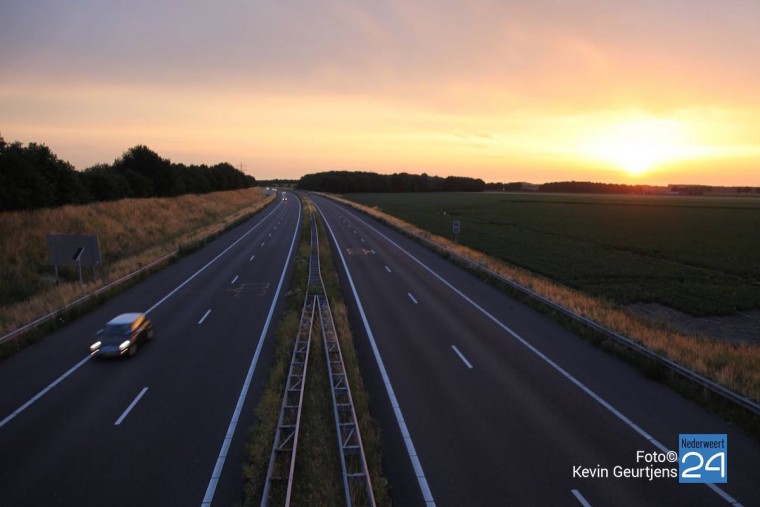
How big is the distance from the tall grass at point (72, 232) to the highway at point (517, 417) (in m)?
16.1

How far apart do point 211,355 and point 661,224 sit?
78.1 metres

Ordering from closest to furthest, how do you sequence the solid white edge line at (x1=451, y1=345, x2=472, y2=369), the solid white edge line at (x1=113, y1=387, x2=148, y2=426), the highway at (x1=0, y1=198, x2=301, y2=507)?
the highway at (x1=0, y1=198, x2=301, y2=507) → the solid white edge line at (x1=113, y1=387, x2=148, y2=426) → the solid white edge line at (x1=451, y1=345, x2=472, y2=369)

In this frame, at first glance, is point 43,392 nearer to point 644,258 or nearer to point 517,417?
point 517,417

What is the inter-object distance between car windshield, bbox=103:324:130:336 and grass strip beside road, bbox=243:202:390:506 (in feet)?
17.7

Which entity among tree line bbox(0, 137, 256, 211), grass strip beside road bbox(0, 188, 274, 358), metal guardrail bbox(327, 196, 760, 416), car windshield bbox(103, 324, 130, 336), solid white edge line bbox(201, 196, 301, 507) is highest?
tree line bbox(0, 137, 256, 211)

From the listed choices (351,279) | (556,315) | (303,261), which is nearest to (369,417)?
(556,315)

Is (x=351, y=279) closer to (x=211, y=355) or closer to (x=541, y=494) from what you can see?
(x=211, y=355)

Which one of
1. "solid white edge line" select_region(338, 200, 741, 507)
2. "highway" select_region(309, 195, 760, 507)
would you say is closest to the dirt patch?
"highway" select_region(309, 195, 760, 507)

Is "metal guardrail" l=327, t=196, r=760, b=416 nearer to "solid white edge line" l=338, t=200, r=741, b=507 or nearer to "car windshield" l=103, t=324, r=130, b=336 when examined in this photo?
"solid white edge line" l=338, t=200, r=741, b=507

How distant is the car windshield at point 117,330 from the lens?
17084 millimetres

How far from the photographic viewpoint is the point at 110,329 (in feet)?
56.6

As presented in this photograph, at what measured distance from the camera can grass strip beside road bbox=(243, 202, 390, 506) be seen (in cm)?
945

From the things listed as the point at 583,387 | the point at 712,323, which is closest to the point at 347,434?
the point at 583,387

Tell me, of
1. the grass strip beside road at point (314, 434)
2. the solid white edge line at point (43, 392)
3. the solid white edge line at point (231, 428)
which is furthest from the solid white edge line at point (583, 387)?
the solid white edge line at point (43, 392)
